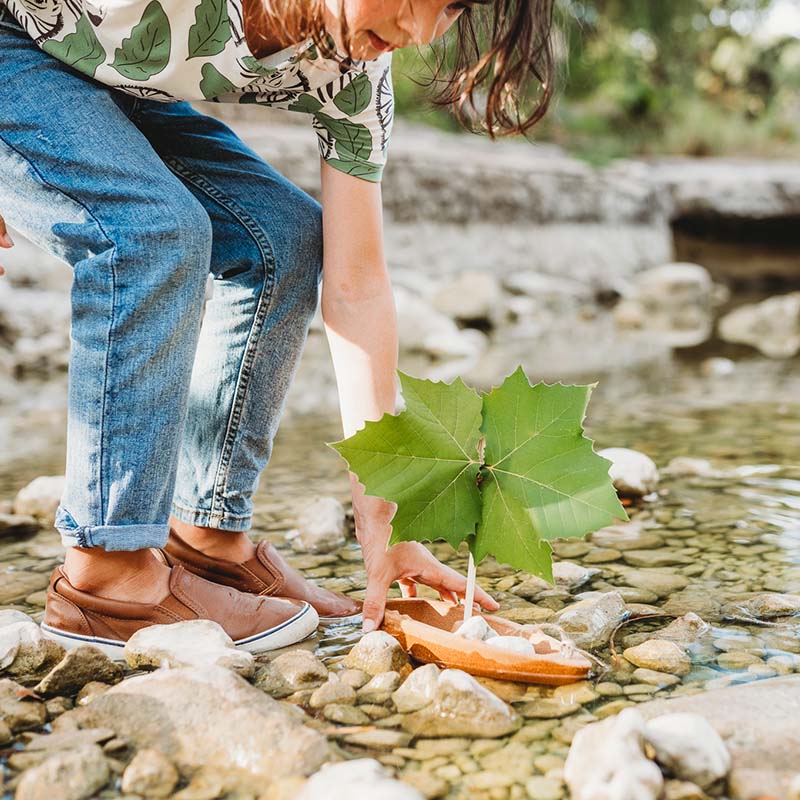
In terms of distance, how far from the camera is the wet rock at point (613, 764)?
32.9 inches

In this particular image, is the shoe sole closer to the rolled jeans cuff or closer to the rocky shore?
the rocky shore

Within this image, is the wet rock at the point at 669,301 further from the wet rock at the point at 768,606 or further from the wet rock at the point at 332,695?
the wet rock at the point at 332,695

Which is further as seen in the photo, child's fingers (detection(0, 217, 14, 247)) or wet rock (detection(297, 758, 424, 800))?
child's fingers (detection(0, 217, 14, 247))

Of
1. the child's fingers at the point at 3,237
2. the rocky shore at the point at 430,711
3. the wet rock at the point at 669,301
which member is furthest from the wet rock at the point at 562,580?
the wet rock at the point at 669,301

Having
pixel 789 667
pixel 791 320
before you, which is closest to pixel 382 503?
pixel 789 667

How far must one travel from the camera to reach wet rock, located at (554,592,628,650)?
1.26 metres

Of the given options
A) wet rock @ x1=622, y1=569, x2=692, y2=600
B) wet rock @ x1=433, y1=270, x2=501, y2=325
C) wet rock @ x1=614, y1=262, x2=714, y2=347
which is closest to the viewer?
wet rock @ x1=622, y1=569, x2=692, y2=600

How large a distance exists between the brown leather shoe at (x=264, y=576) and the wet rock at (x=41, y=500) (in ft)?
1.84

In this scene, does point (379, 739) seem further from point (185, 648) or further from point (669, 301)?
point (669, 301)

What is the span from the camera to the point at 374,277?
1406 millimetres

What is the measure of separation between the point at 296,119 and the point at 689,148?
5422 millimetres

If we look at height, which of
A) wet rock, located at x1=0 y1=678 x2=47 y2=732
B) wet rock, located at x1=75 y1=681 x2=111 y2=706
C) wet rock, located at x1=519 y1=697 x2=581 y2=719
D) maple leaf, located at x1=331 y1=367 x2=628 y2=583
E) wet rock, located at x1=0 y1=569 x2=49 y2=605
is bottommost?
wet rock, located at x1=0 y1=569 x2=49 y2=605

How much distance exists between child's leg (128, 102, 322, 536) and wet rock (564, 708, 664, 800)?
2.37ft

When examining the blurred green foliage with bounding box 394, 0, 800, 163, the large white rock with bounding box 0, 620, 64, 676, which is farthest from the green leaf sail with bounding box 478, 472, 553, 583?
the blurred green foliage with bounding box 394, 0, 800, 163
